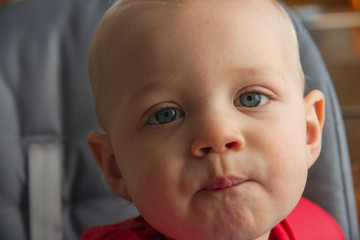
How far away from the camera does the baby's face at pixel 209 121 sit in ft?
1.77

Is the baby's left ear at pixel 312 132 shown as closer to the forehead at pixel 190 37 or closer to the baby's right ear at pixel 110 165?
the forehead at pixel 190 37

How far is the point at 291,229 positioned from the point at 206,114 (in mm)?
287

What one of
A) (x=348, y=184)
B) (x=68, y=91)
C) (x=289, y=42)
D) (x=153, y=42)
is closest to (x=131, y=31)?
(x=153, y=42)

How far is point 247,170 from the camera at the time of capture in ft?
1.76

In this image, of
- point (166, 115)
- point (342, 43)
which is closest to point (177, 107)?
point (166, 115)

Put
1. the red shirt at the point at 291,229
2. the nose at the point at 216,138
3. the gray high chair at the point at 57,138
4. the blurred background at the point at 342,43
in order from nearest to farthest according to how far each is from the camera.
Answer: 1. the nose at the point at 216,138
2. the red shirt at the point at 291,229
3. the gray high chair at the point at 57,138
4. the blurred background at the point at 342,43

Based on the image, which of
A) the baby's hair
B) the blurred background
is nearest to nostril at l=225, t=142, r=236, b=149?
the baby's hair

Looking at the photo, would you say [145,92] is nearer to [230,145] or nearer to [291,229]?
[230,145]

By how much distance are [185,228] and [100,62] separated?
0.78ft

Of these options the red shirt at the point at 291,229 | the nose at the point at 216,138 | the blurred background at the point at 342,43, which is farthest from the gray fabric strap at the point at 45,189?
the blurred background at the point at 342,43

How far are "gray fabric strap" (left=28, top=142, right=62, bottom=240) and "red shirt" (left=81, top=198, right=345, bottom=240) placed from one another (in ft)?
0.72

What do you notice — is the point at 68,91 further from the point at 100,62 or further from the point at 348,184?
the point at 348,184

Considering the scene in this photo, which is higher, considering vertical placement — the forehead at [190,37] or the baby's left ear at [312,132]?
the forehead at [190,37]

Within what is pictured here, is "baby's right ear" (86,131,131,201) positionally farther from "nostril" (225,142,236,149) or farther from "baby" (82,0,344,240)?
"nostril" (225,142,236,149)
